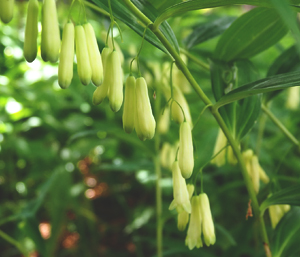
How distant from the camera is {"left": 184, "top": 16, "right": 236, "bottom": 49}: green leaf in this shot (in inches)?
36.3

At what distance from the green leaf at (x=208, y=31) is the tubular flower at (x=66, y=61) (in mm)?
478

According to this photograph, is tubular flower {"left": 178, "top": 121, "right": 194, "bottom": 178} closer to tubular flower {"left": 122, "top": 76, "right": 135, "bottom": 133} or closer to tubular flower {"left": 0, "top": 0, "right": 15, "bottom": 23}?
tubular flower {"left": 122, "top": 76, "right": 135, "bottom": 133}

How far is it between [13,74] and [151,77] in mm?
1027

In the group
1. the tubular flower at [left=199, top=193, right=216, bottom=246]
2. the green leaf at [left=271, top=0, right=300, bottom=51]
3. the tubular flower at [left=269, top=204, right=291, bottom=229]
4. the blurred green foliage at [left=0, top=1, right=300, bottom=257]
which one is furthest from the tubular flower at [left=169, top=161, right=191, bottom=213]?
the blurred green foliage at [left=0, top=1, right=300, bottom=257]

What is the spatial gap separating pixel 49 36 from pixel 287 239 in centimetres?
65

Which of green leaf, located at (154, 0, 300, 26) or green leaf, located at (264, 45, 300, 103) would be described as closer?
green leaf, located at (154, 0, 300, 26)

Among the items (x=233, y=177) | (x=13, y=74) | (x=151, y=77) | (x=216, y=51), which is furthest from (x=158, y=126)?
(x=13, y=74)

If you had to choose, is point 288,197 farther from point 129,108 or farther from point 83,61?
point 83,61

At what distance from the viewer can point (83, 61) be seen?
528 mm

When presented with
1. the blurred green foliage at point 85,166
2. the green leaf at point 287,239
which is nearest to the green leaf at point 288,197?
the green leaf at point 287,239

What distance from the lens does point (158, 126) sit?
1.20m

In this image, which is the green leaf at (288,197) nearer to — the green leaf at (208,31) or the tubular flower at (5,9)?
the green leaf at (208,31)

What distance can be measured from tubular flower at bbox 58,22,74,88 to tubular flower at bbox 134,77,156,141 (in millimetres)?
127

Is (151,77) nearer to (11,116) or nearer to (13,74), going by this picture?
(11,116)
